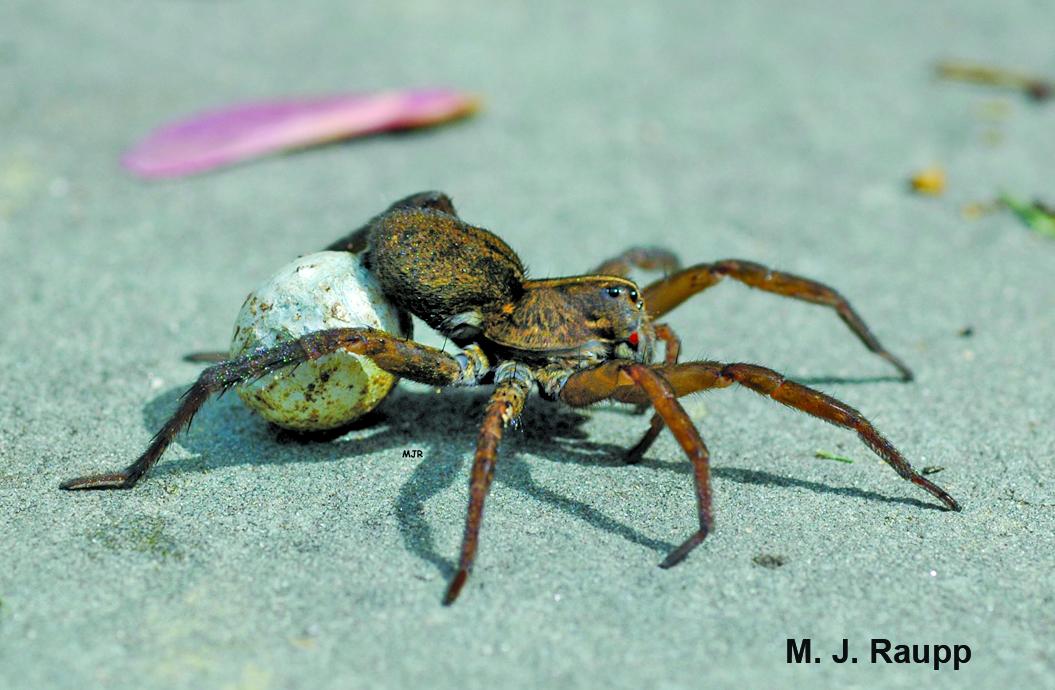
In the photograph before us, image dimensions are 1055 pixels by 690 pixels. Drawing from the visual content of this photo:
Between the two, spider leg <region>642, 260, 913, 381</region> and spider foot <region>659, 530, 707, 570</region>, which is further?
spider leg <region>642, 260, 913, 381</region>

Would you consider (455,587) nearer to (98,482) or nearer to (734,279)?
(98,482)

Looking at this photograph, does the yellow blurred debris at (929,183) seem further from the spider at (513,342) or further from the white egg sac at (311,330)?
the white egg sac at (311,330)

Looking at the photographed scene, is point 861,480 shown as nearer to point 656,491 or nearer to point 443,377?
point 656,491

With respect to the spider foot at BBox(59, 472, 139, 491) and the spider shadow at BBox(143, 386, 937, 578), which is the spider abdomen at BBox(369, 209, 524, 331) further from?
the spider foot at BBox(59, 472, 139, 491)

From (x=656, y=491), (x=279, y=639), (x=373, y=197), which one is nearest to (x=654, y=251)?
(x=656, y=491)

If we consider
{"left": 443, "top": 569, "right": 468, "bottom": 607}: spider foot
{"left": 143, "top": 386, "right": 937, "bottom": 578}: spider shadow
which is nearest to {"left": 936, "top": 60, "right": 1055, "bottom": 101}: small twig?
{"left": 143, "top": 386, "right": 937, "bottom": 578}: spider shadow

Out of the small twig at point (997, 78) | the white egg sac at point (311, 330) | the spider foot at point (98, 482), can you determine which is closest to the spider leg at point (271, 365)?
the spider foot at point (98, 482)
